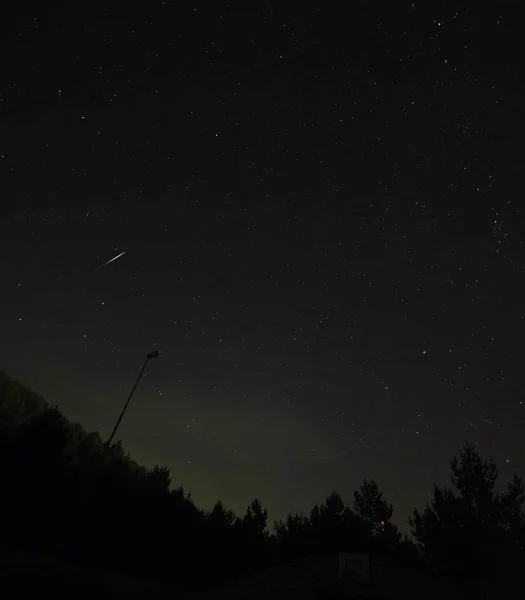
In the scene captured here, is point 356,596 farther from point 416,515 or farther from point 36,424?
point 416,515

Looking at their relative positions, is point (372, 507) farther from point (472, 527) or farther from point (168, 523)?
point (168, 523)

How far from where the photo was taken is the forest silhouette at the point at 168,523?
19953 millimetres

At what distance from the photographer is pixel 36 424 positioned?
69.8 ft

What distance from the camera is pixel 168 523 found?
25344mm

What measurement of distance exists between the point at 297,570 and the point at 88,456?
15.5m

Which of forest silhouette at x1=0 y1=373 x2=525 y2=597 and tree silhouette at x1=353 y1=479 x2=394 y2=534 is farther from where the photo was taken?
tree silhouette at x1=353 y1=479 x2=394 y2=534

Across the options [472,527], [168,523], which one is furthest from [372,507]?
[168,523]

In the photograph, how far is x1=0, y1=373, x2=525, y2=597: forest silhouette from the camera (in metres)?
20.0

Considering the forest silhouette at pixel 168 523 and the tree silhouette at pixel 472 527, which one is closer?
the forest silhouette at pixel 168 523

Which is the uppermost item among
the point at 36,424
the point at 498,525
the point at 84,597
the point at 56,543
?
the point at 498,525

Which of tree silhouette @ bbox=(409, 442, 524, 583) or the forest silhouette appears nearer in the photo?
the forest silhouette

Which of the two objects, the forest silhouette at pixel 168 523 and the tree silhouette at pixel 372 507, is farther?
the tree silhouette at pixel 372 507

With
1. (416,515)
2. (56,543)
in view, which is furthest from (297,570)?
(416,515)

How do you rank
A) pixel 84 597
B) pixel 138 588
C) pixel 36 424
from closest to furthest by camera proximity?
1. pixel 84 597
2. pixel 138 588
3. pixel 36 424
